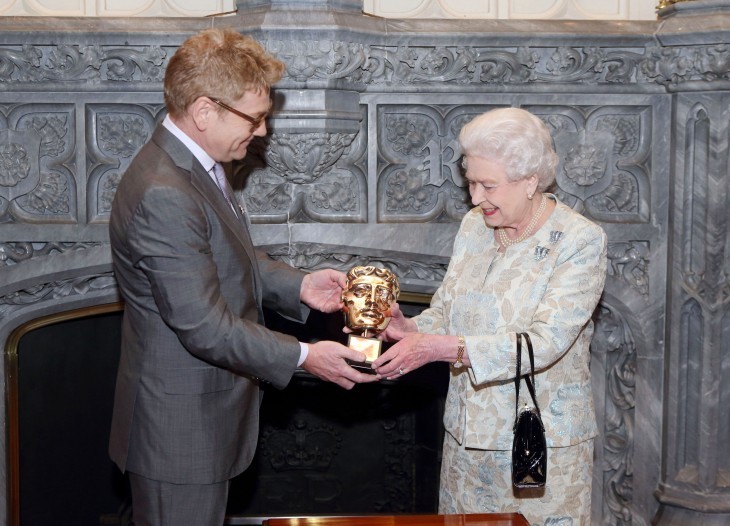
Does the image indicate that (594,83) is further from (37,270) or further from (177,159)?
(37,270)

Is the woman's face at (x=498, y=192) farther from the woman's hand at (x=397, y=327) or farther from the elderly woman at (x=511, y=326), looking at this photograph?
the woman's hand at (x=397, y=327)

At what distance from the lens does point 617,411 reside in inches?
150

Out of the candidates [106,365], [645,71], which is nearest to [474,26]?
[645,71]

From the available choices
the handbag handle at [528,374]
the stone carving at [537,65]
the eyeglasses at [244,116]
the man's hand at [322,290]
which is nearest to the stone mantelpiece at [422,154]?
the stone carving at [537,65]

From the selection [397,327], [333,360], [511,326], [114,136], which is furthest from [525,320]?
[114,136]

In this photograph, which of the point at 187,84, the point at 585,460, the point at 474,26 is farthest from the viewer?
the point at 474,26

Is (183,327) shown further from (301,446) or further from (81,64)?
(301,446)

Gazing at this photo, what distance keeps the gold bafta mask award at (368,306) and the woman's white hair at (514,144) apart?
1.46ft

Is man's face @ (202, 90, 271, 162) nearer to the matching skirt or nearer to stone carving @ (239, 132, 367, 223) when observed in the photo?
stone carving @ (239, 132, 367, 223)

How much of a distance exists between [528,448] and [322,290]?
814mm

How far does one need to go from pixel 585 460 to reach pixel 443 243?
1074mm

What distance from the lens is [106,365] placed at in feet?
13.4

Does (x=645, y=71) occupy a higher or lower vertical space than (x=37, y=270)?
higher

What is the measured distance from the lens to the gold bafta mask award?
2.73 meters
